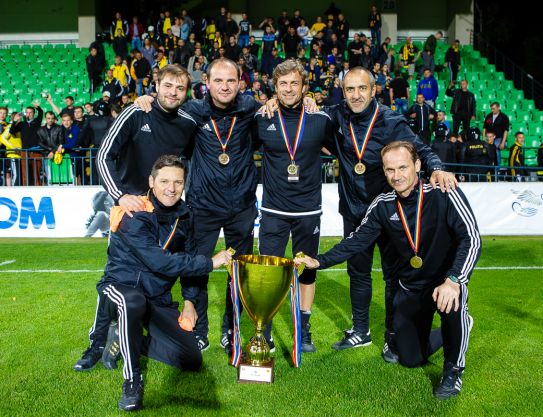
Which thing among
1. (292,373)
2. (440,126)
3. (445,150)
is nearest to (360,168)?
(292,373)

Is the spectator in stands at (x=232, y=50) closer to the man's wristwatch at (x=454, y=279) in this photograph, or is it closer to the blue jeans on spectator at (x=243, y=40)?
the blue jeans on spectator at (x=243, y=40)

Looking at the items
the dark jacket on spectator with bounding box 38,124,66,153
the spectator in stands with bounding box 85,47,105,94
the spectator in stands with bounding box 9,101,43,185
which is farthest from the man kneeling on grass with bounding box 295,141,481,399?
the spectator in stands with bounding box 85,47,105,94

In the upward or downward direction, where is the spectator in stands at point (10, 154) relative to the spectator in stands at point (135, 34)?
downward

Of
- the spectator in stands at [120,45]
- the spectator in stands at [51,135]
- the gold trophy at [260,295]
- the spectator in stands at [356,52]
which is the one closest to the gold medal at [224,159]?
the gold trophy at [260,295]

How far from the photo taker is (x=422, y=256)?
3.96m

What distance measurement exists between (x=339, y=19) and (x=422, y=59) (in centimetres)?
298

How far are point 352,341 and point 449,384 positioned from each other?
42.6 inches

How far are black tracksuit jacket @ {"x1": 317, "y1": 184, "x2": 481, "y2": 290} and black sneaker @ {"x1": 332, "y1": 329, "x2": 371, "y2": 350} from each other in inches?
25.5

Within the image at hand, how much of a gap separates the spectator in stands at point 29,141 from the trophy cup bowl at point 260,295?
29.4ft

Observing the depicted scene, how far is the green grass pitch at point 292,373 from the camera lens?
3406 millimetres

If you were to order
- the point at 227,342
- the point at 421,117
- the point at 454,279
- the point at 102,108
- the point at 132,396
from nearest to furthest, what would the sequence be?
the point at 132,396 → the point at 454,279 → the point at 227,342 → the point at 102,108 → the point at 421,117

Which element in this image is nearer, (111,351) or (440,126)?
(111,351)

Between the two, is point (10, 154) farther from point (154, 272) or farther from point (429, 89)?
point (429, 89)

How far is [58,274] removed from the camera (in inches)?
298
